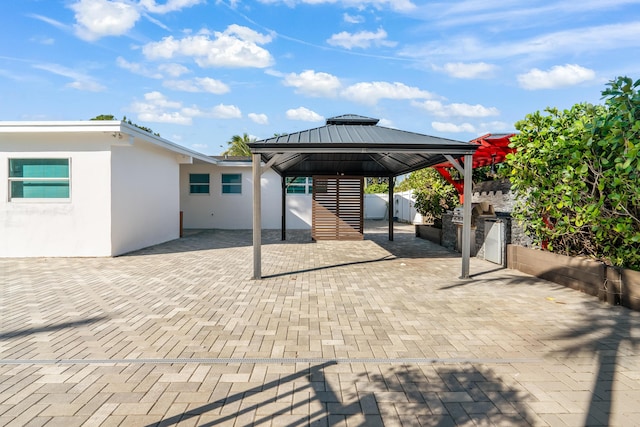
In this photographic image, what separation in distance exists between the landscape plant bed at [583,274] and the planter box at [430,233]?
4.36 m

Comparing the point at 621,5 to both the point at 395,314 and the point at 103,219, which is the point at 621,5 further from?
the point at 103,219

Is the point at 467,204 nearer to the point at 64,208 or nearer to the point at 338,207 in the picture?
the point at 338,207

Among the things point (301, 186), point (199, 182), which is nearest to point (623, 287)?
point (301, 186)

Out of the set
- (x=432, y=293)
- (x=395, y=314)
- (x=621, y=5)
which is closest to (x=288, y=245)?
(x=432, y=293)

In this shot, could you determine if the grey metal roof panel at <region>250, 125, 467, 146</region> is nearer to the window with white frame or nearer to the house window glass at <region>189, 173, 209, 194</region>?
the window with white frame

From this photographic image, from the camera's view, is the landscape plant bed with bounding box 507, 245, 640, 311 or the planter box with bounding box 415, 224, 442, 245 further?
the planter box with bounding box 415, 224, 442, 245

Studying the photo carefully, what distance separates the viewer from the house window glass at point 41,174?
9.42 meters

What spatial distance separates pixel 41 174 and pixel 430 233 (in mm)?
11772

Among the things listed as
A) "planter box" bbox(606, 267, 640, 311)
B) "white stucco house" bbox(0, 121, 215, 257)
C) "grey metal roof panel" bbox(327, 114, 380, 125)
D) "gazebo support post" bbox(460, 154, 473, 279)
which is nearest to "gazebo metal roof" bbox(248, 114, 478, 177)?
"gazebo support post" bbox(460, 154, 473, 279)

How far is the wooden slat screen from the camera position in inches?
560

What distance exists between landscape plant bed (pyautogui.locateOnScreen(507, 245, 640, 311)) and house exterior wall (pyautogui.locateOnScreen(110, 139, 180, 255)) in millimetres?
9565

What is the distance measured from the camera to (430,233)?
1335 cm

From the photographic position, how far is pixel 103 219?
30.8ft

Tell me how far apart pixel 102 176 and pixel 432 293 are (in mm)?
8273
